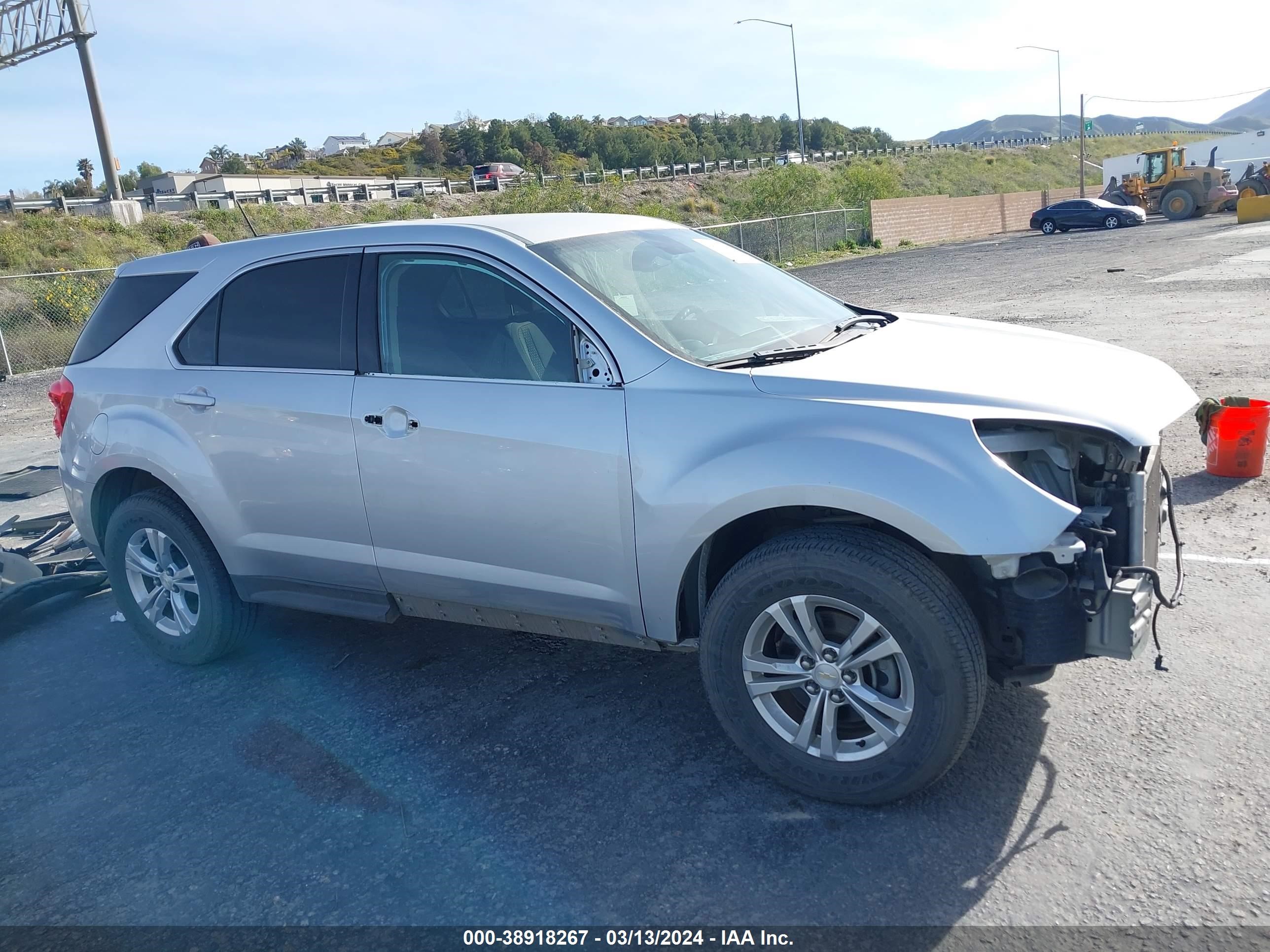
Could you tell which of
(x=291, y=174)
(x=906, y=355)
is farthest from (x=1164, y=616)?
(x=291, y=174)

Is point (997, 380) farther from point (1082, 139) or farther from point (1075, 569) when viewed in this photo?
point (1082, 139)

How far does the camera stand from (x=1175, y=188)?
39812 millimetres

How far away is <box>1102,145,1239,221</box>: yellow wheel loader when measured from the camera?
39125 mm

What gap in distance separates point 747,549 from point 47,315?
65.3ft

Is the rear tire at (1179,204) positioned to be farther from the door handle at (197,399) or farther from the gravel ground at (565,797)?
the door handle at (197,399)

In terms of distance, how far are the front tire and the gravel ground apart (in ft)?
0.60

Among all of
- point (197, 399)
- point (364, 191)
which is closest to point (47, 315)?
point (197, 399)

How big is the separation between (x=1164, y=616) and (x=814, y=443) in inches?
92.8

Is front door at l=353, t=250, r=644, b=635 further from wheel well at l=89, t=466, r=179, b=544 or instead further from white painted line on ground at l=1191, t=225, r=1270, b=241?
white painted line on ground at l=1191, t=225, r=1270, b=241

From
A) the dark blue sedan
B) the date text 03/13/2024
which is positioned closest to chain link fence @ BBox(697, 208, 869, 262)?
the dark blue sedan

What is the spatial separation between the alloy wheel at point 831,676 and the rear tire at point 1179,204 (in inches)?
1685

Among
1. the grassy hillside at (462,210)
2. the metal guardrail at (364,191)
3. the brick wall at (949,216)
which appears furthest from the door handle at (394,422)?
the brick wall at (949,216)

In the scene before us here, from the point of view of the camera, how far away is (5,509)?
25.9 ft

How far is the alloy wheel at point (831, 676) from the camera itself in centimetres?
318
